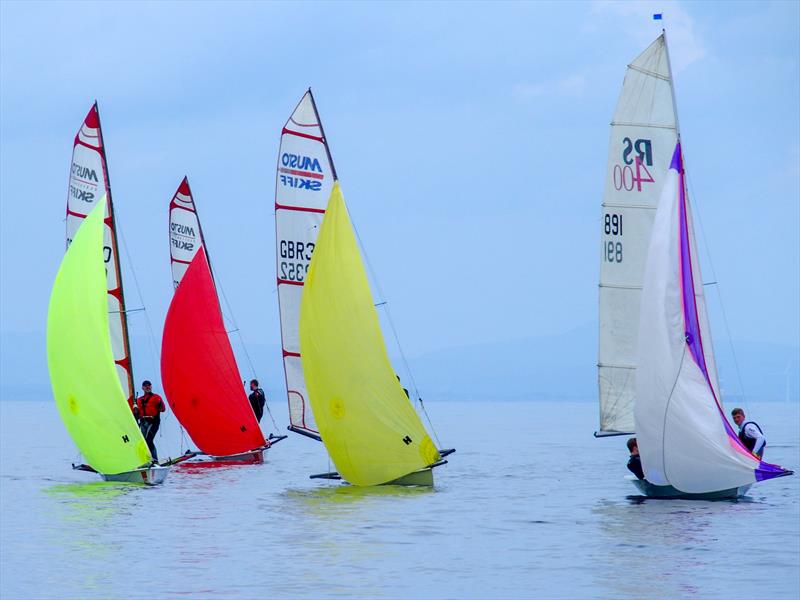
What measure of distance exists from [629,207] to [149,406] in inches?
413

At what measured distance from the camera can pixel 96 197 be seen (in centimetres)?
3266

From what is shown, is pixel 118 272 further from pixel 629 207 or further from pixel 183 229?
pixel 629 207

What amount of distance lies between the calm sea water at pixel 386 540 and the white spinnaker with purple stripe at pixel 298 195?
14.2 feet

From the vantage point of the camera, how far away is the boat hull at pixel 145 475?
28016mm

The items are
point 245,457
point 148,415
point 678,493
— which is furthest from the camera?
point 245,457

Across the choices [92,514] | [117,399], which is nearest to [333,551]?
[92,514]

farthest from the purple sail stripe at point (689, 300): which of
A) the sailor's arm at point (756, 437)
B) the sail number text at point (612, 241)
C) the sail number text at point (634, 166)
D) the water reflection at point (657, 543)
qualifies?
the sail number text at point (612, 241)

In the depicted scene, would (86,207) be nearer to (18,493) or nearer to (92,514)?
(18,493)

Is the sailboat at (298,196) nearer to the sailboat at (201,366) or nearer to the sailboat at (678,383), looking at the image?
the sailboat at (201,366)

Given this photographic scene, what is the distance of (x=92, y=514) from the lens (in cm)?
2483

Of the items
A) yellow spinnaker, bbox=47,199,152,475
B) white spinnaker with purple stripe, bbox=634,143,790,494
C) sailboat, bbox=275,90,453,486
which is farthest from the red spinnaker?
white spinnaker with purple stripe, bbox=634,143,790,494

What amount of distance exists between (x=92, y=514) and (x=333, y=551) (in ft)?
20.4

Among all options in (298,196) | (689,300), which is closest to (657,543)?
(689,300)

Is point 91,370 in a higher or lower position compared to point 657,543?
higher
